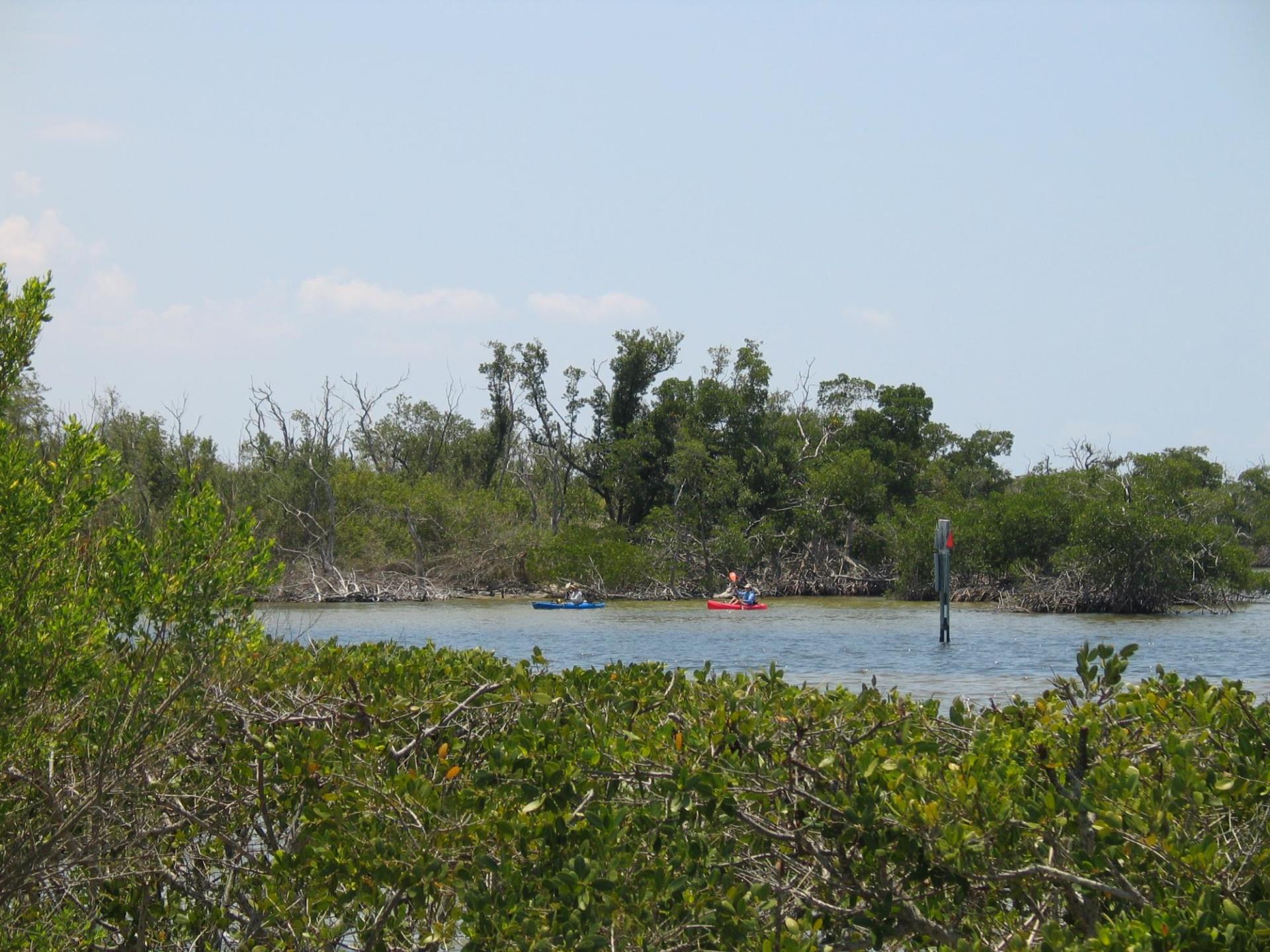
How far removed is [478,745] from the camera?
4695mm

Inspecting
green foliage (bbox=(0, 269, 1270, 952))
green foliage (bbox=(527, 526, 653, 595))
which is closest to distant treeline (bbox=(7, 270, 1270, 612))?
green foliage (bbox=(527, 526, 653, 595))

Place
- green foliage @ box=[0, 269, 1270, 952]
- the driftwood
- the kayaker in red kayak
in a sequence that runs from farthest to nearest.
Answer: the driftwood → the kayaker in red kayak → green foliage @ box=[0, 269, 1270, 952]

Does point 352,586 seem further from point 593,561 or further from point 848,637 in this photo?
point 848,637

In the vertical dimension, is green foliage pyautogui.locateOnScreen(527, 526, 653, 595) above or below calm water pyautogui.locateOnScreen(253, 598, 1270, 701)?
above

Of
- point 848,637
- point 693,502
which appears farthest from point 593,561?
point 848,637

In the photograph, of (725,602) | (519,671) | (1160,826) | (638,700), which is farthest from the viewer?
(725,602)

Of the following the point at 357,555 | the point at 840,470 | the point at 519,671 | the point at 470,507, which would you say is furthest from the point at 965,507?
the point at 519,671

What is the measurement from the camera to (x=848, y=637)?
2791 cm

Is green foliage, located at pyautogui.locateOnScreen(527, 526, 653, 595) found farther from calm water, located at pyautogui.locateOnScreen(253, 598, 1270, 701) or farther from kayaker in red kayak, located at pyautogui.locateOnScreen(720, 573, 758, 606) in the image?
kayaker in red kayak, located at pyautogui.locateOnScreen(720, 573, 758, 606)

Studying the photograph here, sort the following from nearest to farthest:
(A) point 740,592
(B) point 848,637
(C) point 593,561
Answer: (B) point 848,637, (A) point 740,592, (C) point 593,561

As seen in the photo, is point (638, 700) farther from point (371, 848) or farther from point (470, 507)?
point (470, 507)

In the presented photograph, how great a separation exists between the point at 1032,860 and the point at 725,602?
34.4m

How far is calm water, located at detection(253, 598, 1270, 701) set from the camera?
20.6 metres

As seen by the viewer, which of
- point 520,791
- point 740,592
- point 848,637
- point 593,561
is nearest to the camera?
point 520,791
